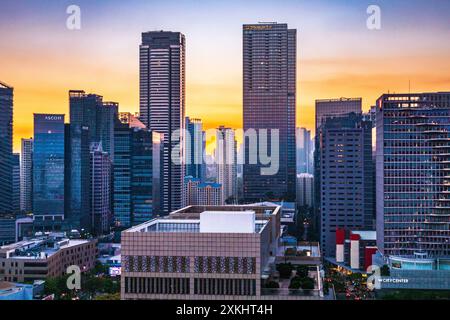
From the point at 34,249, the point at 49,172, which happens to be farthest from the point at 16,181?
the point at 34,249

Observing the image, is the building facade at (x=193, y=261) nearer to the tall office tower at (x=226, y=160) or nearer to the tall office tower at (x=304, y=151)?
the tall office tower at (x=226, y=160)

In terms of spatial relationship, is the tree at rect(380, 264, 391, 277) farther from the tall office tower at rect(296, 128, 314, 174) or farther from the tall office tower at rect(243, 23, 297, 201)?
the tall office tower at rect(243, 23, 297, 201)

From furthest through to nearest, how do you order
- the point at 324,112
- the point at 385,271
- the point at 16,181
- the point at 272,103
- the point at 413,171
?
the point at 272,103 < the point at 324,112 < the point at 16,181 < the point at 413,171 < the point at 385,271

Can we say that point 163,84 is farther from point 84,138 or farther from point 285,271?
point 285,271

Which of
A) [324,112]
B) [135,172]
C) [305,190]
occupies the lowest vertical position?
[305,190]

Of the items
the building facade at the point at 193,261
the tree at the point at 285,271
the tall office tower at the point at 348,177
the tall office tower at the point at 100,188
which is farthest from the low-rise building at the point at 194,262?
the tall office tower at the point at 348,177
